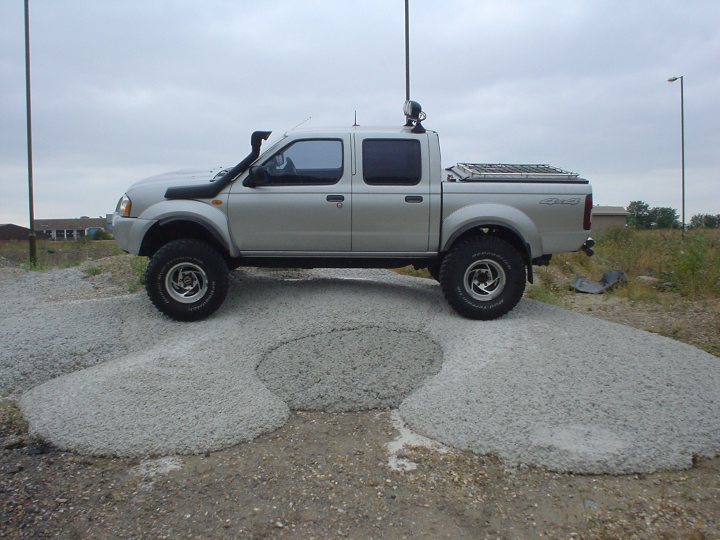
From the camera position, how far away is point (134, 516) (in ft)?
11.7

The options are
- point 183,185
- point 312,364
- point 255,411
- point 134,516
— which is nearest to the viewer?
point 134,516

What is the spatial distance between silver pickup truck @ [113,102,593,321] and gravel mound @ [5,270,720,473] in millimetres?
510

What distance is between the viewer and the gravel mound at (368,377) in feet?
14.5

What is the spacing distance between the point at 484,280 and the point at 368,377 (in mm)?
2083

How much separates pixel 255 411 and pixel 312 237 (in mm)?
2466

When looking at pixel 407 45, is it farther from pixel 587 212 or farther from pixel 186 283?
pixel 186 283

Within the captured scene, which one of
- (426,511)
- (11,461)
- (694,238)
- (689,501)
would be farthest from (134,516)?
(694,238)

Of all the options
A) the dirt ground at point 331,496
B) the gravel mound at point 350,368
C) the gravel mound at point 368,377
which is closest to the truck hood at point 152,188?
the gravel mound at point 368,377

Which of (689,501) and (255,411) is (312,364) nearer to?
(255,411)

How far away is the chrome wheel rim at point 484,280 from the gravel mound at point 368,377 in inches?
13.8

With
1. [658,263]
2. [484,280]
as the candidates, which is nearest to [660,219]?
[658,263]

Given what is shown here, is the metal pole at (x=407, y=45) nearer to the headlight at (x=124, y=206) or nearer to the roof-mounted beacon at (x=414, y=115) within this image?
the roof-mounted beacon at (x=414, y=115)

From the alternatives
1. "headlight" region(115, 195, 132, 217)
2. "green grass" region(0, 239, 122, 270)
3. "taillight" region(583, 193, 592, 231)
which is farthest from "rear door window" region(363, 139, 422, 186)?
"green grass" region(0, 239, 122, 270)

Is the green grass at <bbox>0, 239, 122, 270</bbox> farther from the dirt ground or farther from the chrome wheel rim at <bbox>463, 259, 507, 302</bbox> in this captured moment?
the dirt ground
